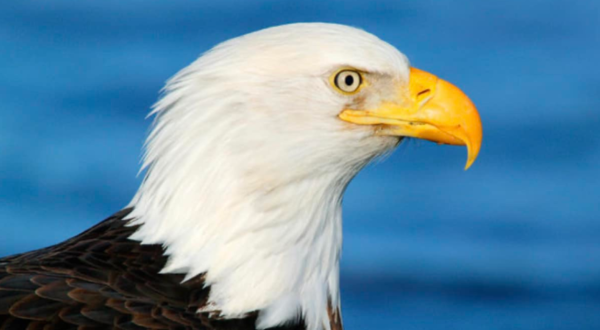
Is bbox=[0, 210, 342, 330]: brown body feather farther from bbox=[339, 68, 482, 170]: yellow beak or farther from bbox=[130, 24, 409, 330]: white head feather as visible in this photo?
bbox=[339, 68, 482, 170]: yellow beak

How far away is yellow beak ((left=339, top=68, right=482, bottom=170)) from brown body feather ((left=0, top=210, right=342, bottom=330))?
0.72m

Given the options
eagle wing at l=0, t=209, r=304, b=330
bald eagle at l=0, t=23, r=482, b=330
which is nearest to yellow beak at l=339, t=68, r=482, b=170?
bald eagle at l=0, t=23, r=482, b=330

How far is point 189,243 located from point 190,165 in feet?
0.82

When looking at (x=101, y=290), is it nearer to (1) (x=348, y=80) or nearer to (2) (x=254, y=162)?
(2) (x=254, y=162)

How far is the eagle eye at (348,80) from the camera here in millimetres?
4309

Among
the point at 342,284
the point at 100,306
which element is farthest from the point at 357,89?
the point at 342,284

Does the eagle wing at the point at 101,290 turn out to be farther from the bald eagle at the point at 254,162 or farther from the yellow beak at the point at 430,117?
the yellow beak at the point at 430,117

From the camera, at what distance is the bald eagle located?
4262 millimetres

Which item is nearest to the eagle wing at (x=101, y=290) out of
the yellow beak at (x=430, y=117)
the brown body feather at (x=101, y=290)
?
the brown body feather at (x=101, y=290)

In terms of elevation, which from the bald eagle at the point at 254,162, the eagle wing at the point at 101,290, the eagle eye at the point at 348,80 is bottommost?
the eagle wing at the point at 101,290

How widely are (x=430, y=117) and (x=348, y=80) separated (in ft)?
0.99

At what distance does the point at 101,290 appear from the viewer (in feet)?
13.4

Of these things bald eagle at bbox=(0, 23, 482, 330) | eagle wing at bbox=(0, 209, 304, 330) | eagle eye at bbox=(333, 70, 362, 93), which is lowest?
eagle wing at bbox=(0, 209, 304, 330)

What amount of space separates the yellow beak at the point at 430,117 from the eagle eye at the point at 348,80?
0.27 feet
